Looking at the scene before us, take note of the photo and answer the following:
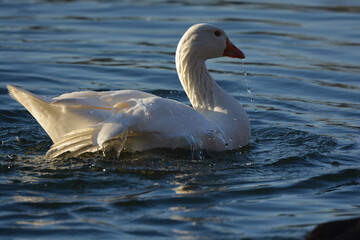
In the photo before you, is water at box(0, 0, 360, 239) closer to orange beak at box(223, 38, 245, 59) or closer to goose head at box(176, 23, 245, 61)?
orange beak at box(223, 38, 245, 59)

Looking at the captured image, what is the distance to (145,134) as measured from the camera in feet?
23.8

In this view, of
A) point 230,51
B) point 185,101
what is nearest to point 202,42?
point 230,51

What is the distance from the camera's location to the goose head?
8297mm

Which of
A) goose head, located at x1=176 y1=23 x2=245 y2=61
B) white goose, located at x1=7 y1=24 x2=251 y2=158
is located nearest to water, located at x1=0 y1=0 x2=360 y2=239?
white goose, located at x1=7 y1=24 x2=251 y2=158

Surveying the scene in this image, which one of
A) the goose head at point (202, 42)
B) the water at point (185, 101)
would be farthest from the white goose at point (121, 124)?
the goose head at point (202, 42)

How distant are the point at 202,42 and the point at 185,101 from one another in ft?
8.84

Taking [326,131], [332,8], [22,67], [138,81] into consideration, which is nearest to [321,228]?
[326,131]

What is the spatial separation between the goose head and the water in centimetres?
134

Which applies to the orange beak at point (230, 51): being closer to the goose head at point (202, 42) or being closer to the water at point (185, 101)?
the goose head at point (202, 42)

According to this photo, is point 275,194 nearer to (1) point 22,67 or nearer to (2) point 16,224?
(2) point 16,224

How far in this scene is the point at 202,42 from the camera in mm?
8336

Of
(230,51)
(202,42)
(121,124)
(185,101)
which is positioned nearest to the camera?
(121,124)

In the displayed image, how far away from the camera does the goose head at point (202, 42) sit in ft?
27.2

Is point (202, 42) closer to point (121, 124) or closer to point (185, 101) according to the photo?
point (121, 124)
